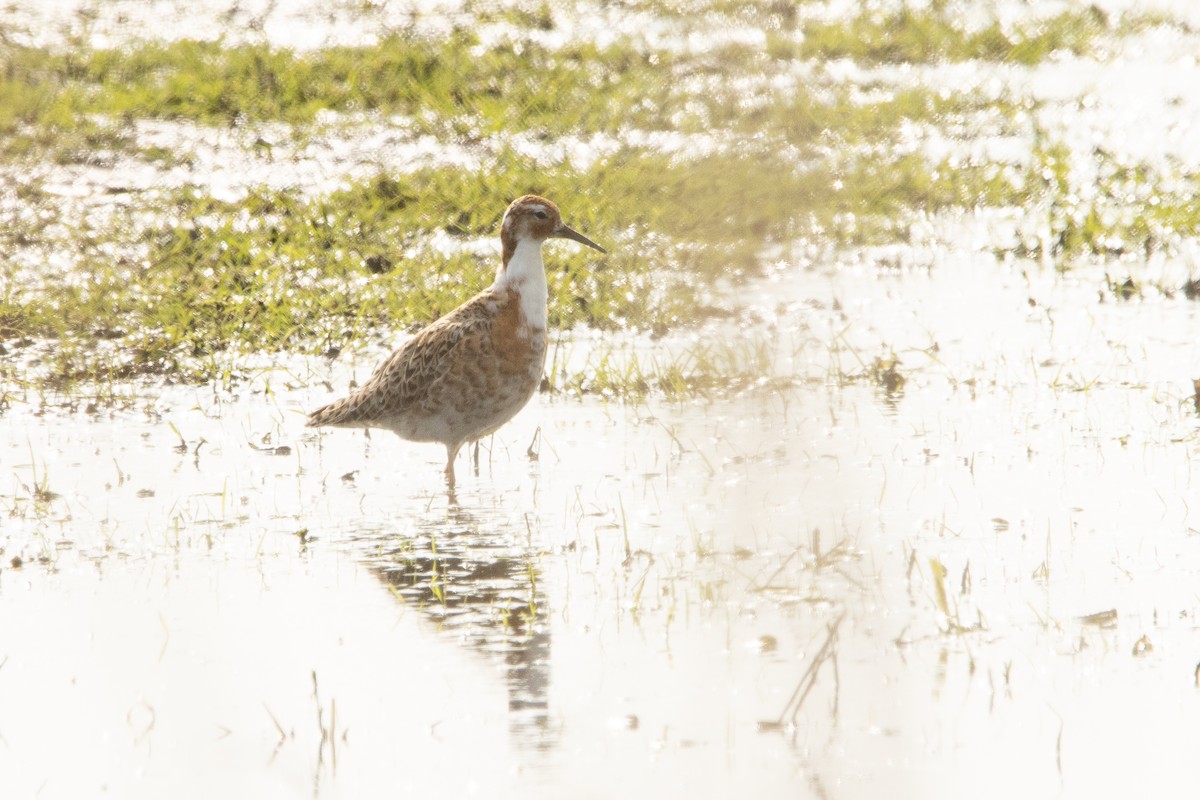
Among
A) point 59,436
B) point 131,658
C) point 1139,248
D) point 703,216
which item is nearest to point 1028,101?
point 1139,248

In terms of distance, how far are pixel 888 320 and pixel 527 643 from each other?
507cm

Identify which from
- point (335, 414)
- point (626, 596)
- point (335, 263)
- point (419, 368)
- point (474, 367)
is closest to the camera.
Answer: point (626, 596)

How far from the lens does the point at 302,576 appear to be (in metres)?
5.26

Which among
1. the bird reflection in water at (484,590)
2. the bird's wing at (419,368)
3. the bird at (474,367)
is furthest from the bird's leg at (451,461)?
the bird reflection in water at (484,590)

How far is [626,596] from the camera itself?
193 inches

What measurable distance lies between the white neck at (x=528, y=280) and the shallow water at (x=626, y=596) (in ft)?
2.14

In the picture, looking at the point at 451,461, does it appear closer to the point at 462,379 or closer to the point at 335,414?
the point at 462,379

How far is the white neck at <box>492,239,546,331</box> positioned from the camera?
6672 mm

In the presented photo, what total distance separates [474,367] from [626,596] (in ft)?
6.17

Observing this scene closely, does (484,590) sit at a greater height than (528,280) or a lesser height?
lesser

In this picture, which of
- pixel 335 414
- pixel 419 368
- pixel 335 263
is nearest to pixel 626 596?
pixel 419 368

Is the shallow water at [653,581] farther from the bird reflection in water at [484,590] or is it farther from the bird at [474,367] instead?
the bird at [474,367]

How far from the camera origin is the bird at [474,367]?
21.5 feet

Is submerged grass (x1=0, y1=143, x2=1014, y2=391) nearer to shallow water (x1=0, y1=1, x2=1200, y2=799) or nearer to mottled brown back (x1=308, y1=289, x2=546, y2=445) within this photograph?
shallow water (x1=0, y1=1, x2=1200, y2=799)
